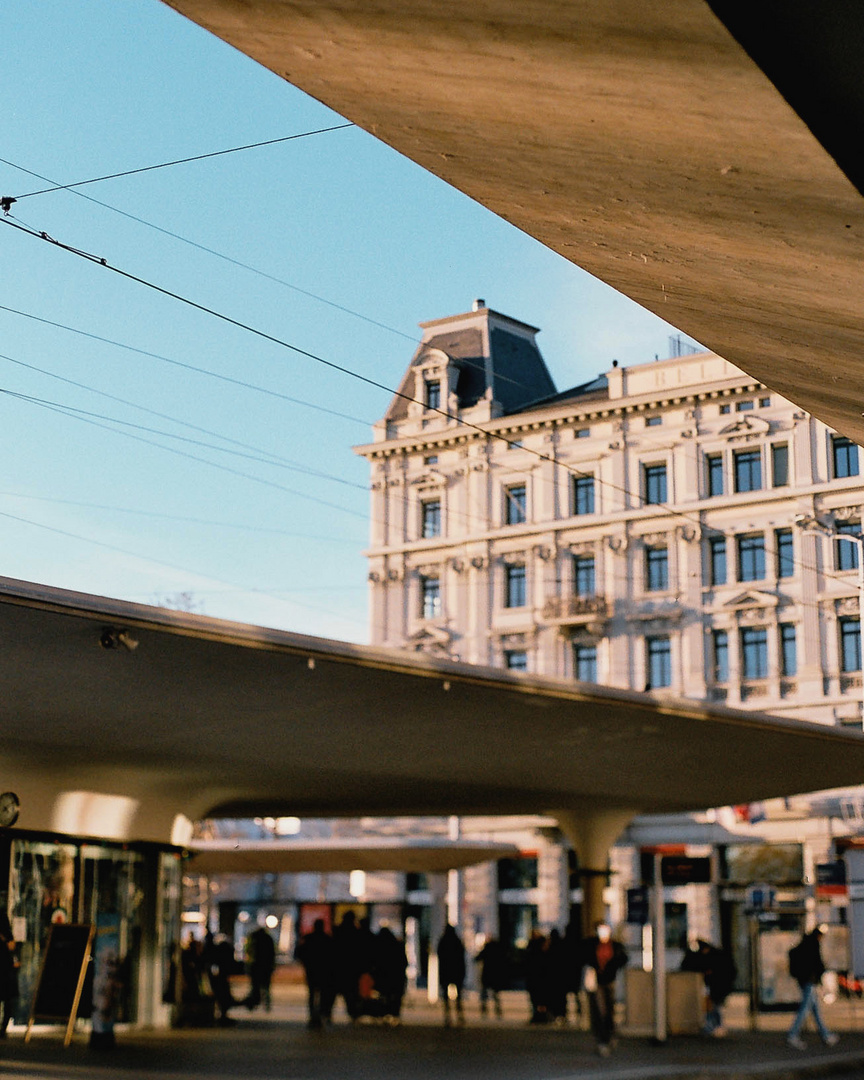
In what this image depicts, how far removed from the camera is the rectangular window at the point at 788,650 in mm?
45812

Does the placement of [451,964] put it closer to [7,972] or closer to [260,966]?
[260,966]

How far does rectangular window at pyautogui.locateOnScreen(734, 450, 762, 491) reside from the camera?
1881 inches

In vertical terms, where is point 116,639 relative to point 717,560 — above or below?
below

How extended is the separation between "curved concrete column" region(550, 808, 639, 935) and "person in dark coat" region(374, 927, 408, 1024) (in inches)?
129

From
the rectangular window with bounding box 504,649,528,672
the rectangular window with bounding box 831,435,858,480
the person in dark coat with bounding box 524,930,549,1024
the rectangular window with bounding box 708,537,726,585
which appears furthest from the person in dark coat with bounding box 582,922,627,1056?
the rectangular window with bounding box 504,649,528,672

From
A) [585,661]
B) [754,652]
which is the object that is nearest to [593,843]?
[754,652]

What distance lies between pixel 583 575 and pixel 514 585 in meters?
2.52

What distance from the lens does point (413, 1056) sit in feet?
61.0

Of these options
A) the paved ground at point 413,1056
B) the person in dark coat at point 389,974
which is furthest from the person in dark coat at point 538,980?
the person in dark coat at point 389,974

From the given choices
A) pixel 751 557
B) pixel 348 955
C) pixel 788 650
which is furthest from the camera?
pixel 751 557

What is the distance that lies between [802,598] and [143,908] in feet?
91.2

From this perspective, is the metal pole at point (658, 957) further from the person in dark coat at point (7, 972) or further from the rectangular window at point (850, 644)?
the rectangular window at point (850, 644)

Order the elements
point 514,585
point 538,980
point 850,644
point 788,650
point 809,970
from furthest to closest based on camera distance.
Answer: point 514,585
point 788,650
point 850,644
point 538,980
point 809,970

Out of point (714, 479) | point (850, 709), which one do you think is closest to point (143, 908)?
point (850, 709)
